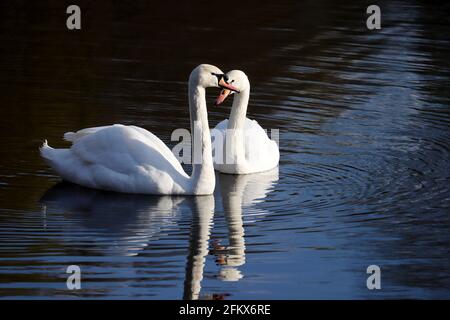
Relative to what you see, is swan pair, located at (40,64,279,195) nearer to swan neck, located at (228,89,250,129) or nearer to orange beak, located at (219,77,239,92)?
orange beak, located at (219,77,239,92)

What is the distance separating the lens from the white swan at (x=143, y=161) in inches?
552

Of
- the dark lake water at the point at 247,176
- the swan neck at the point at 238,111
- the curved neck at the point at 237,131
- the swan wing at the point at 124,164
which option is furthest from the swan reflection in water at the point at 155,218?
the swan neck at the point at 238,111

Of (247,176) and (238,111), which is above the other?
(238,111)

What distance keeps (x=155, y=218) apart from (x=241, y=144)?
2.97 meters

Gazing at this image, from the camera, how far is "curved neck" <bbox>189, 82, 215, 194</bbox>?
14.2 meters

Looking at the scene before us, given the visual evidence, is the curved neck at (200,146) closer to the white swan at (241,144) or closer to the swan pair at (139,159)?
the swan pair at (139,159)

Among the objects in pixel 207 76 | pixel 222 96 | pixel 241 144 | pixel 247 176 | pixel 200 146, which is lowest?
pixel 247 176

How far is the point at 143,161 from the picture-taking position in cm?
1402

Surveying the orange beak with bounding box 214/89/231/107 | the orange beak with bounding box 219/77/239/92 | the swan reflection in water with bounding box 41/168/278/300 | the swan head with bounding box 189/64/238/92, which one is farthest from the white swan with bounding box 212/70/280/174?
the swan head with bounding box 189/64/238/92

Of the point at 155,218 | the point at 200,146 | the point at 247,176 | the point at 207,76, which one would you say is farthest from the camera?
the point at 247,176

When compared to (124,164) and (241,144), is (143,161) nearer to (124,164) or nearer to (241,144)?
(124,164)

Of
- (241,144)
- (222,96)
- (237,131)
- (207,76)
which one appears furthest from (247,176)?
(207,76)

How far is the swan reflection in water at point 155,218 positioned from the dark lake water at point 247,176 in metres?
0.02
